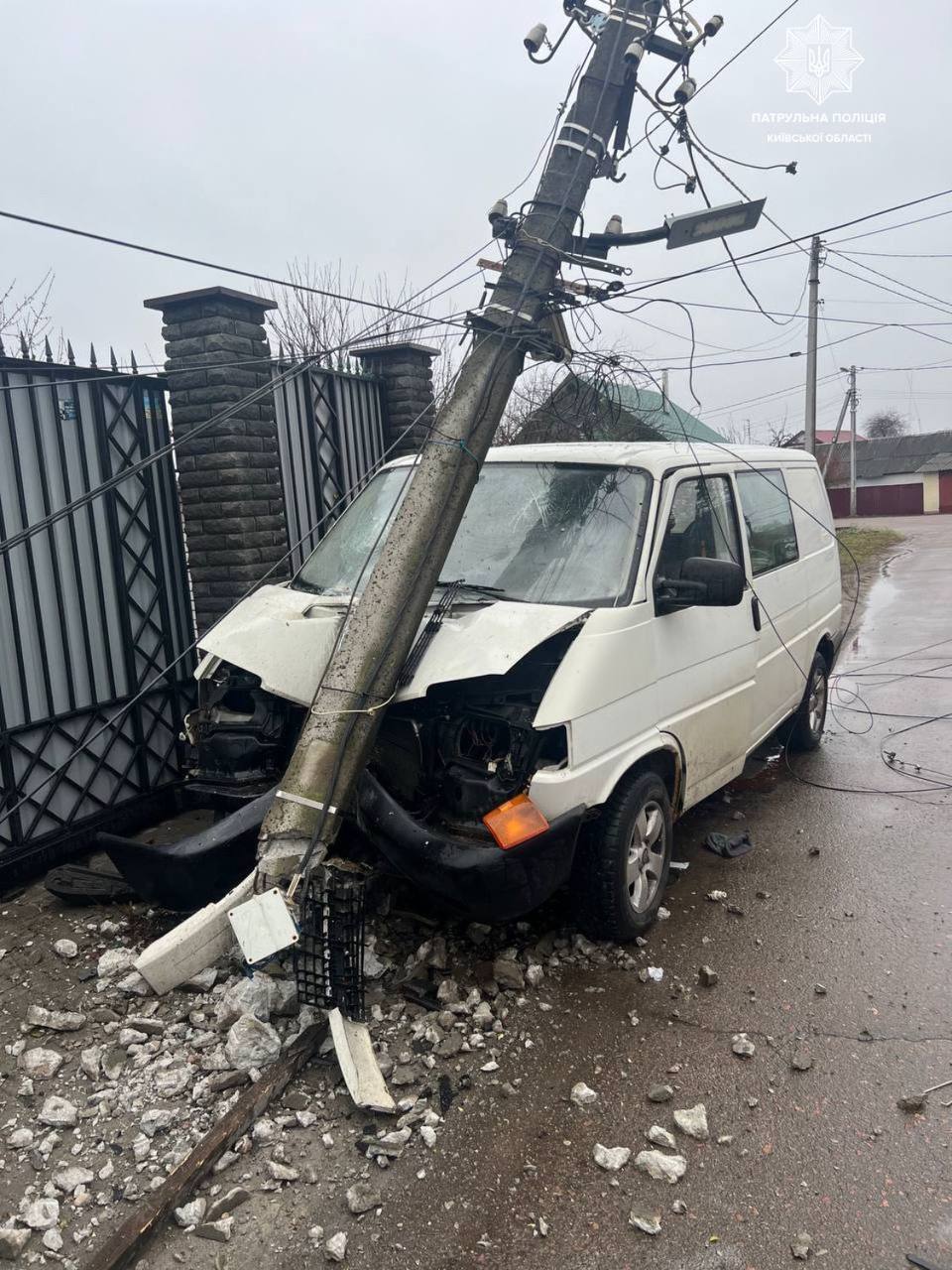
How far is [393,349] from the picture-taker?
800 cm

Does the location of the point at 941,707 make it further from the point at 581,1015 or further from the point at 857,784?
the point at 581,1015

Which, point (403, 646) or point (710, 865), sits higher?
point (403, 646)

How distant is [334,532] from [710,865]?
2.81m

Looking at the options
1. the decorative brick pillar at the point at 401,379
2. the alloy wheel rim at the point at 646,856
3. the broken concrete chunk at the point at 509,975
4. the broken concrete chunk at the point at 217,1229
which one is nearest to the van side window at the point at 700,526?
the alloy wheel rim at the point at 646,856

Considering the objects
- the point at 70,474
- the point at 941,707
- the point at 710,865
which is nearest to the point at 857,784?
the point at 710,865

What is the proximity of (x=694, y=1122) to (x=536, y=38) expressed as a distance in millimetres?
5057

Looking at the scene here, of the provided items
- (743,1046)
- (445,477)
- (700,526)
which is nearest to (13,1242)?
(743,1046)

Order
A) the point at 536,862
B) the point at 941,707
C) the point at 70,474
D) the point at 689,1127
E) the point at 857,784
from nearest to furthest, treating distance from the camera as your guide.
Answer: the point at 689,1127 → the point at 536,862 → the point at 70,474 → the point at 857,784 → the point at 941,707

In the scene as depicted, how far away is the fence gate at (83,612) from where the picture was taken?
4840 millimetres

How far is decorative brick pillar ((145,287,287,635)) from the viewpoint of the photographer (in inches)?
229

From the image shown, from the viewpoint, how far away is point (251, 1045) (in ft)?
10.6

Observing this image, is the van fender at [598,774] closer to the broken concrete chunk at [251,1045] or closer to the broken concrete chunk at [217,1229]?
the broken concrete chunk at [251,1045]

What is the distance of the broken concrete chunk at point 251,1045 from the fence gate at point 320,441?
151 inches

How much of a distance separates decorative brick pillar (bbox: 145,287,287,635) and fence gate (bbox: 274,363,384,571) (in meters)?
0.49
